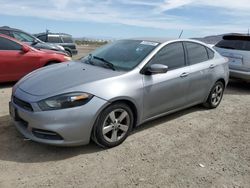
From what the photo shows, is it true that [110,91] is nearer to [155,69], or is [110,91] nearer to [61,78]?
[61,78]

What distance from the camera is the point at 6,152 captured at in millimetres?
4039

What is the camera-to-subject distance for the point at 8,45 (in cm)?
791

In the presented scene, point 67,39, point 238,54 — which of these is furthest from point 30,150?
point 67,39

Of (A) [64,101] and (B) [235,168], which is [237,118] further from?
(A) [64,101]

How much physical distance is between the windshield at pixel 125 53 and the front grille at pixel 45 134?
140 cm

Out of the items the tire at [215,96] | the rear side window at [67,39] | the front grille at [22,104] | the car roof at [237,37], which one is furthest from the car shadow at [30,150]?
the rear side window at [67,39]

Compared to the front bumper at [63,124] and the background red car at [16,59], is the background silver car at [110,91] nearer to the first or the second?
the front bumper at [63,124]

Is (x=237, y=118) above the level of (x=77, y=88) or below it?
below

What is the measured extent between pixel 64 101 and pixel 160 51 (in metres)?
1.93

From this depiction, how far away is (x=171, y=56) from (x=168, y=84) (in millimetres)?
571

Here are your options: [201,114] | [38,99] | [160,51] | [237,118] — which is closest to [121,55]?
[160,51]

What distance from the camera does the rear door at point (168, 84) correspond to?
15.3ft

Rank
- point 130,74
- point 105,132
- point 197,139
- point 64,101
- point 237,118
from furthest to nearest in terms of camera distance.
→ 1. point 237,118
2. point 197,139
3. point 130,74
4. point 105,132
5. point 64,101

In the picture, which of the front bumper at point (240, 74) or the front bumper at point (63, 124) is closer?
the front bumper at point (63, 124)
